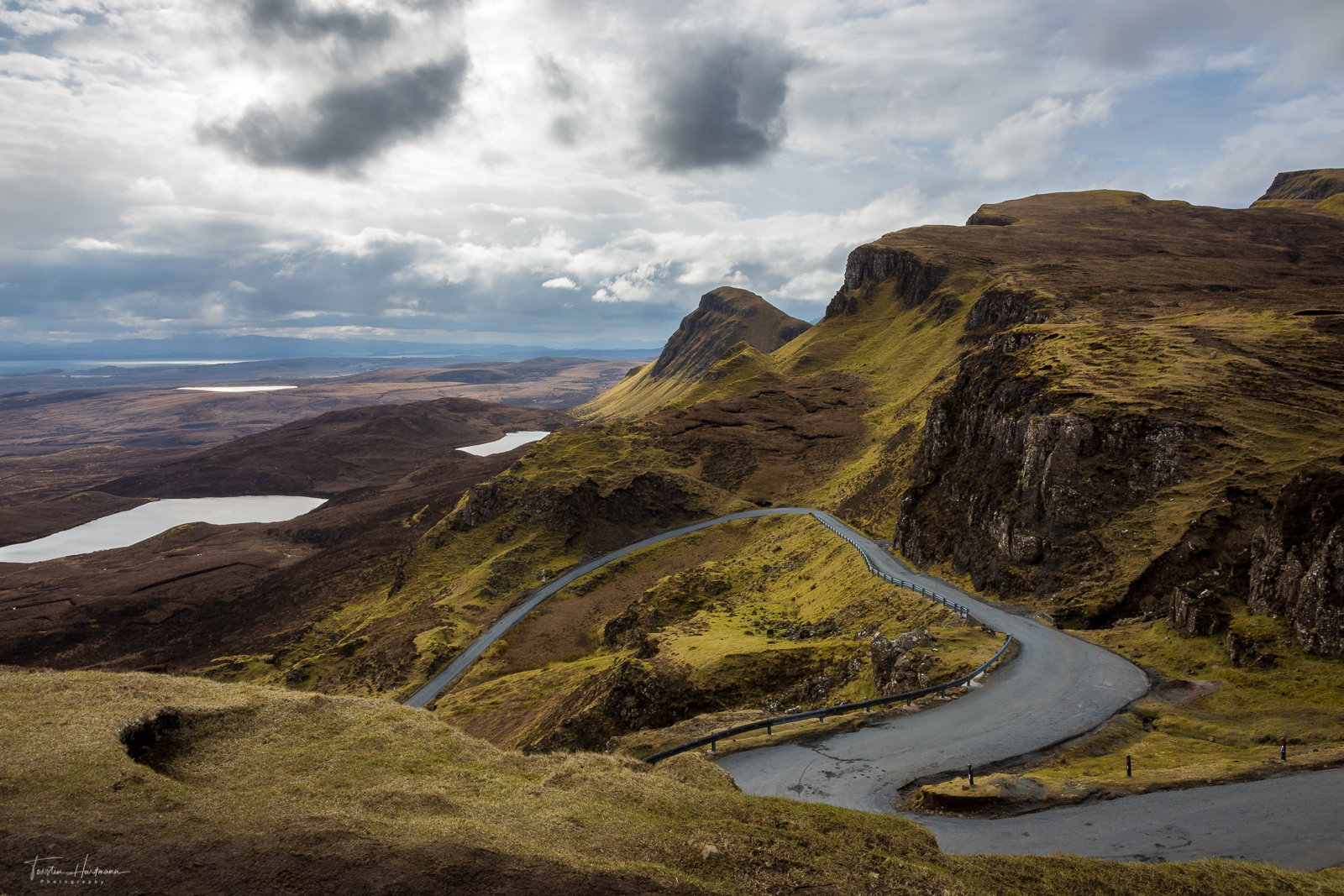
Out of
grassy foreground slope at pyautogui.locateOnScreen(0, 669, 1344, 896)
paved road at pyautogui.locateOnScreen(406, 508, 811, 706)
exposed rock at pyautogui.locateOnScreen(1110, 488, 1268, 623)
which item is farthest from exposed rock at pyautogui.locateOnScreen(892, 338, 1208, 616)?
paved road at pyautogui.locateOnScreen(406, 508, 811, 706)

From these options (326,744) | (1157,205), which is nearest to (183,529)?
(326,744)

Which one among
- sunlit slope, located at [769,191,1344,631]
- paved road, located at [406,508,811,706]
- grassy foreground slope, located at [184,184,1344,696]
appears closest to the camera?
sunlit slope, located at [769,191,1344,631]

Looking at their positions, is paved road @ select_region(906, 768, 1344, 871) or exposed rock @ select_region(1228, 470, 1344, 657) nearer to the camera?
paved road @ select_region(906, 768, 1344, 871)

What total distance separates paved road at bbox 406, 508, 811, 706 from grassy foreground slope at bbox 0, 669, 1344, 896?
109 feet

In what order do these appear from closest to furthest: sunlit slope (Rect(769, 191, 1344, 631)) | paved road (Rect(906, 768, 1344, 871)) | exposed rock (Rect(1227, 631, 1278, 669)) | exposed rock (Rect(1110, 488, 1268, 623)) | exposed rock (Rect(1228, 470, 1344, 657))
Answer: paved road (Rect(906, 768, 1344, 871))
exposed rock (Rect(1228, 470, 1344, 657))
exposed rock (Rect(1227, 631, 1278, 669))
exposed rock (Rect(1110, 488, 1268, 623))
sunlit slope (Rect(769, 191, 1344, 631))

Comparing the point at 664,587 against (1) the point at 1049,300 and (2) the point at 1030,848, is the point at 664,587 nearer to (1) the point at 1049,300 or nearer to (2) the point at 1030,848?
(2) the point at 1030,848

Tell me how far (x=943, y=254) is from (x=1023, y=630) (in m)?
147

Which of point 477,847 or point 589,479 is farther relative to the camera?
point 589,479

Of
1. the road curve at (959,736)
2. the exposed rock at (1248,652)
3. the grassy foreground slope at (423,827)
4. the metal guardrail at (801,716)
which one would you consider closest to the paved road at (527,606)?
the grassy foreground slope at (423,827)

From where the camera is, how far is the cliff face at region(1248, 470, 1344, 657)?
27.8 m

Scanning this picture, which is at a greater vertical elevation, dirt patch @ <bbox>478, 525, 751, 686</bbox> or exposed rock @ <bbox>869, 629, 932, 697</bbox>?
exposed rock @ <bbox>869, 629, 932, 697</bbox>

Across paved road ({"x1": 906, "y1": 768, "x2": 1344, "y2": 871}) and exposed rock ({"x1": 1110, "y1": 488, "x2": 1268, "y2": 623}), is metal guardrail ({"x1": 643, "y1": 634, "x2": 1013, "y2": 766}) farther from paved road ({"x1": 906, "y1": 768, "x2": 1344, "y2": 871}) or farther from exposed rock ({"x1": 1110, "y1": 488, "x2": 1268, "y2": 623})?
exposed rock ({"x1": 1110, "y1": 488, "x2": 1268, "y2": 623})

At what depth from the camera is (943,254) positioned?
16212 cm

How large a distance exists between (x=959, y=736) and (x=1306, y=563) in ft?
63.1
